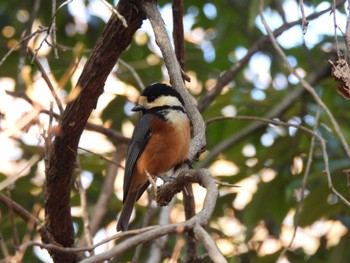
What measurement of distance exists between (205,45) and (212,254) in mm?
4791

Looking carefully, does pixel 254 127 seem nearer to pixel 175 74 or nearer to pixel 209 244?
pixel 175 74

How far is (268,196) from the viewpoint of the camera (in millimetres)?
5023

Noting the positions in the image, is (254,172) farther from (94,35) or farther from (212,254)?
(212,254)

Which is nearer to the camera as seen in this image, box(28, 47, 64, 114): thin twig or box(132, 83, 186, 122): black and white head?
box(28, 47, 64, 114): thin twig

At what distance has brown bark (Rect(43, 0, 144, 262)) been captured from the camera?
3.45m

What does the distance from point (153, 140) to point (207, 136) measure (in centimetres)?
102

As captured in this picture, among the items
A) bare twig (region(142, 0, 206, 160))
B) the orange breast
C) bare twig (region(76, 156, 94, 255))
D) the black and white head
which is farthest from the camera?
the black and white head

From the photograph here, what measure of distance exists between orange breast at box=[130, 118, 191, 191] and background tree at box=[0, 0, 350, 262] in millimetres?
180

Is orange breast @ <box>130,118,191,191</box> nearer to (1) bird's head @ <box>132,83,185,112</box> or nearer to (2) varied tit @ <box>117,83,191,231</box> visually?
(2) varied tit @ <box>117,83,191,231</box>

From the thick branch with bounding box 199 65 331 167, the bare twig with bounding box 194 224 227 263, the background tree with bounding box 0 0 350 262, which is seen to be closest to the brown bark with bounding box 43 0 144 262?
the background tree with bounding box 0 0 350 262

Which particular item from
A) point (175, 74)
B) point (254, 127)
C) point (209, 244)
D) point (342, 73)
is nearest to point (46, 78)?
point (175, 74)

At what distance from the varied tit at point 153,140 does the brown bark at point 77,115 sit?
92cm

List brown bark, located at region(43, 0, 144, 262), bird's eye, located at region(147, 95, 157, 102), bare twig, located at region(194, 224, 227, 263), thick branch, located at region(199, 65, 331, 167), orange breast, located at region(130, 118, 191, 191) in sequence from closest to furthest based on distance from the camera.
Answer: bare twig, located at region(194, 224, 227, 263) → brown bark, located at region(43, 0, 144, 262) → orange breast, located at region(130, 118, 191, 191) → bird's eye, located at region(147, 95, 157, 102) → thick branch, located at region(199, 65, 331, 167)

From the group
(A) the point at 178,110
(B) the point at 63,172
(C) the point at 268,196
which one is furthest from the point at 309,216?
(B) the point at 63,172
